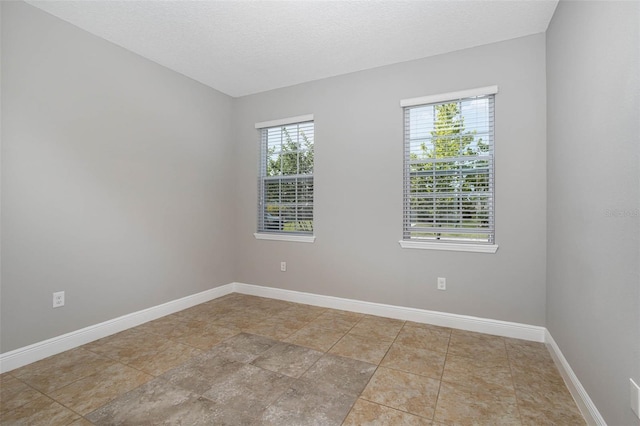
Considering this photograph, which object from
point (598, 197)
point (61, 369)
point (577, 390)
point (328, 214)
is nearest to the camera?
point (598, 197)

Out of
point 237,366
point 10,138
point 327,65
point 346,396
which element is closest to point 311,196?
point 327,65

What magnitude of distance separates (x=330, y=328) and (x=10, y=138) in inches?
121

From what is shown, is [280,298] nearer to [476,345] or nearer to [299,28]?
[476,345]

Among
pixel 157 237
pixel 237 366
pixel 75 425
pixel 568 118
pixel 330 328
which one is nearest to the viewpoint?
pixel 75 425

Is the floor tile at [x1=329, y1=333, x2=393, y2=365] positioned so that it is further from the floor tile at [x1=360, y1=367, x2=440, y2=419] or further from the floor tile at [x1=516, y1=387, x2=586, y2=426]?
the floor tile at [x1=516, y1=387, x2=586, y2=426]

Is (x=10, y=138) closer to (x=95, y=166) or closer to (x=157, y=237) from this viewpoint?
(x=95, y=166)

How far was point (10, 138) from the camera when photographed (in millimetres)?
2207

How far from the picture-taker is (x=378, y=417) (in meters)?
1.69

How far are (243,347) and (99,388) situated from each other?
3.31 feet

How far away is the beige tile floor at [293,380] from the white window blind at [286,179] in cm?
142

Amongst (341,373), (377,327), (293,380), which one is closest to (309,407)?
(293,380)

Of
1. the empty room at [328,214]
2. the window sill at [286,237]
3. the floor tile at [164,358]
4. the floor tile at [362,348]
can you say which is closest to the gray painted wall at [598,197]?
the empty room at [328,214]

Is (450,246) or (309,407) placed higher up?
(450,246)

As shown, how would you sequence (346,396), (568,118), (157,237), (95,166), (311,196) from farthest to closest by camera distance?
1. (311,196)
2. (157,237)
3. (95,166)
4. (568,118)
5. (346,396)
